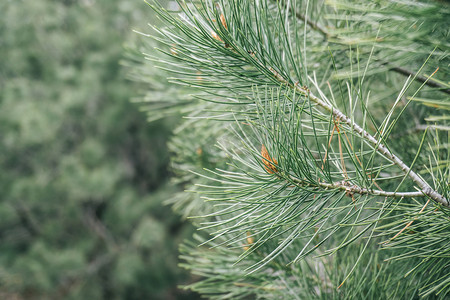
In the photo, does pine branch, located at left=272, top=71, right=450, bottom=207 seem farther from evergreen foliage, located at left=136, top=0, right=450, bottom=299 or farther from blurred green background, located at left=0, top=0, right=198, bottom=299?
blurred green background, located at left=0, top=0, right=198, bottom=299

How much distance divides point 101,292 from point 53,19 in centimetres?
217

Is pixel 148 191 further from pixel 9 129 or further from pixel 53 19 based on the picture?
pixel 53 19

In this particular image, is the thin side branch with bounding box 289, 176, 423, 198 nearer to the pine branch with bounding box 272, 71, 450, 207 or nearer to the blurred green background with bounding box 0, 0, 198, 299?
the pine branch with bounding box 272, 71, 450, 207

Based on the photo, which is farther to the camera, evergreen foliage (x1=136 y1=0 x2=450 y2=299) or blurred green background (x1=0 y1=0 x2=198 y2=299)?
blurred green background (x1=0 y1=0 x2=198 y2=299)

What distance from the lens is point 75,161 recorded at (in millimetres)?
2398

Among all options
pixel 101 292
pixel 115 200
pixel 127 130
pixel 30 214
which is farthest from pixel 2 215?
pixel 127 130

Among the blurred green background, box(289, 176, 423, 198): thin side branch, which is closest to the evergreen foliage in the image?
box(289, 176, 423, 198): thin side branch

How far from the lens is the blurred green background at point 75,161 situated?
2244mm

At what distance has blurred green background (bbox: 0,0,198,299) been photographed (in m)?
Result: 2.24

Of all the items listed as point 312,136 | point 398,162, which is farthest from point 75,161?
point 398,162

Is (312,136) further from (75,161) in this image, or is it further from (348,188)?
(75,161)

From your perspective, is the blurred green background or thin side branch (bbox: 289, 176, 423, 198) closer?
thin side branch (bbox: 289, 176, 423, 198)

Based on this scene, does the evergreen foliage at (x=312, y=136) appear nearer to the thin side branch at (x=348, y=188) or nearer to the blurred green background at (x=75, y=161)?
the thin side branch at (x=348, y=188)

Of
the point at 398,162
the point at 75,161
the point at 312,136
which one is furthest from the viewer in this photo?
the point at 75,161
